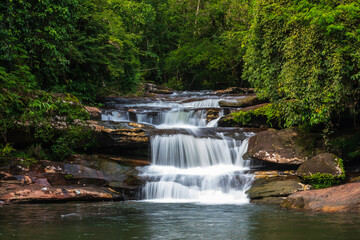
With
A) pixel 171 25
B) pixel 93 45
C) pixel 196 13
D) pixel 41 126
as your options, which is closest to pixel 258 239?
pixel 41 126

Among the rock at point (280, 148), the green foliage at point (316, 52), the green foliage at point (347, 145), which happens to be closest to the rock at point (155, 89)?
the green foliage at point (316, 52)

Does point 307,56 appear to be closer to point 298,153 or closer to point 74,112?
point 298,153

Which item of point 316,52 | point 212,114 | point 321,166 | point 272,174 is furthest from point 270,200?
point 212,114

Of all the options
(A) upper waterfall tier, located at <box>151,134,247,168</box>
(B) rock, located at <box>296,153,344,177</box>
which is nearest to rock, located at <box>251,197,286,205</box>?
(B) rock, located at <box>296,153,344,177</box>

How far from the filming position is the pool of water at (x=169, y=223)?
564 centimetres

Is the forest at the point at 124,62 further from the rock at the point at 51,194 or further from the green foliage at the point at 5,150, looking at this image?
the rock at the point at 51,194

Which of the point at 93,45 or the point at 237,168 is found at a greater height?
the point at 93,45

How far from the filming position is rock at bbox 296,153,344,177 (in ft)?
36.0

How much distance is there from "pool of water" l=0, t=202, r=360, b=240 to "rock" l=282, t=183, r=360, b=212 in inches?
17.3

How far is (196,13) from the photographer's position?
129 feet

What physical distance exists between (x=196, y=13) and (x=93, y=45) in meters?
23.3

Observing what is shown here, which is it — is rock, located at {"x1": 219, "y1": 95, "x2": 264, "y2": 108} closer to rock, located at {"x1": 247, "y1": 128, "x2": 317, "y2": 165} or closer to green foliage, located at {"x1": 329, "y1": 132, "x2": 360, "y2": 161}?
rock, located at {"x1": 247, "y1": 128, "x2": 317, "y2": 165}

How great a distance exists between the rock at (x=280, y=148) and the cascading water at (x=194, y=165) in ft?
2.84

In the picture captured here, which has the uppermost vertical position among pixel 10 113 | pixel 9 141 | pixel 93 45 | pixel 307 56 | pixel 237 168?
pixel 93 45
